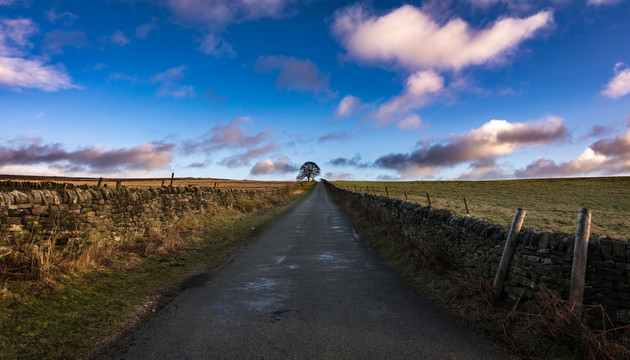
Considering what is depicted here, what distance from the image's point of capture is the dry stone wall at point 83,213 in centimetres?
716

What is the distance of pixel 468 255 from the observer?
726cm

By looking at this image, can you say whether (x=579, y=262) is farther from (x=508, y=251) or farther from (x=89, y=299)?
(x=89, y=299)

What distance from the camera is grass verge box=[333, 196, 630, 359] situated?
4176 millimetres

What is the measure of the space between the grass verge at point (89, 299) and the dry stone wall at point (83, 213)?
1101 mm

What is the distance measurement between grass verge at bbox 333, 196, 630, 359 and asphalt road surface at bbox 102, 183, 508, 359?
362 mm

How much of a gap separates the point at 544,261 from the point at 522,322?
3.42 feet

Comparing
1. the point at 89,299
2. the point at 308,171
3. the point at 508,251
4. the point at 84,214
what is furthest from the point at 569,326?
Result: the point at 308,171

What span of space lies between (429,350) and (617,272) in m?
2.98

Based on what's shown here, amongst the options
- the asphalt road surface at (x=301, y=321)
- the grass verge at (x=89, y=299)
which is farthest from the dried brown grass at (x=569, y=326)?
the grass verge at (x=89, y=299)

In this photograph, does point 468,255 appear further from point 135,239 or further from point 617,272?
point 135,239

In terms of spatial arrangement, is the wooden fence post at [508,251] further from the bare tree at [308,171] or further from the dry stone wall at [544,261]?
the bare tree at [308,171]

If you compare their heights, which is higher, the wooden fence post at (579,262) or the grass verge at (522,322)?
the wooden fence post at (579,262)

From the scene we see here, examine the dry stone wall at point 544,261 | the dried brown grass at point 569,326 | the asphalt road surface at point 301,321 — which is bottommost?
the asphalt road surface at point 301,321

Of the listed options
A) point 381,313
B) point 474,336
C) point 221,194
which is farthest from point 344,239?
point 221,194
